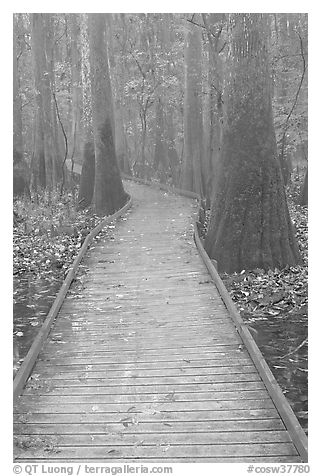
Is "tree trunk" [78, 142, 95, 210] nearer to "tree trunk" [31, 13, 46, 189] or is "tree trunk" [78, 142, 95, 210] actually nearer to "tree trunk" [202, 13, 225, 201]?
"tree trunk" [31, 13, 46, 189]

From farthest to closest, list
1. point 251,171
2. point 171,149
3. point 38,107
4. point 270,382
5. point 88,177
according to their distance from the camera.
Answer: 1. point 171,149
2. point 38,107
3. point 88,177
4. point 251,171
5. point 270,382

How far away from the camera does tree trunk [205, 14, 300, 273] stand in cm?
826

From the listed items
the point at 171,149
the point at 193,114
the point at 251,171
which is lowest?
the point at 251,171

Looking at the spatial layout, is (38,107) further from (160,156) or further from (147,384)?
(147,384)

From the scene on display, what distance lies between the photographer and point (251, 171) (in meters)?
8.31

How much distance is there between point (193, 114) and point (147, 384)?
12709 mm

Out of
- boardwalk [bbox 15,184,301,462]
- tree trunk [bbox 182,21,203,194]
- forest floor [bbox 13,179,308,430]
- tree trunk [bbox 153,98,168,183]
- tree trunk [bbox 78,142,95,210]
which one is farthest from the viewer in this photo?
tree trunk [bbox 153,98,168,183]

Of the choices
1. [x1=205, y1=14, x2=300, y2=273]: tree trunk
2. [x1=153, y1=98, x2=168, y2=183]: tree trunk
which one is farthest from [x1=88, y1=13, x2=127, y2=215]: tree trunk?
[x1=153, y1=98, x2=168, y2=183]: tree trunk

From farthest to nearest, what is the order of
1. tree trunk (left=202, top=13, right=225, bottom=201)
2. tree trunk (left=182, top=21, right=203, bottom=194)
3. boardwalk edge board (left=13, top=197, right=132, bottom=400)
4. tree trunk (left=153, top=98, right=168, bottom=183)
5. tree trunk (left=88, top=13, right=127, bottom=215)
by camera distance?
tree trunk (left=153, top=98, right=168, bottom=183), tree trunk (left=182, top=21, right=203, bottom=194), tree trunk (left=202, top=13, right=225, bottom=201), tree trunk (left=88, top=13, right=127, bottom=215), boardwalk edge board (left=13, top=197, right=132, bottom=400)

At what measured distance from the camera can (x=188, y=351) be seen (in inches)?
210

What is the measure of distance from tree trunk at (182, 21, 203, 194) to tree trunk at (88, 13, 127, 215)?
3762 millimetres

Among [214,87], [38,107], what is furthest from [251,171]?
[38,107]

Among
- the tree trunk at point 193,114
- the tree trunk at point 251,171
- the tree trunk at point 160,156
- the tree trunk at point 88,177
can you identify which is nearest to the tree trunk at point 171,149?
the tree trunk at point 160,156
